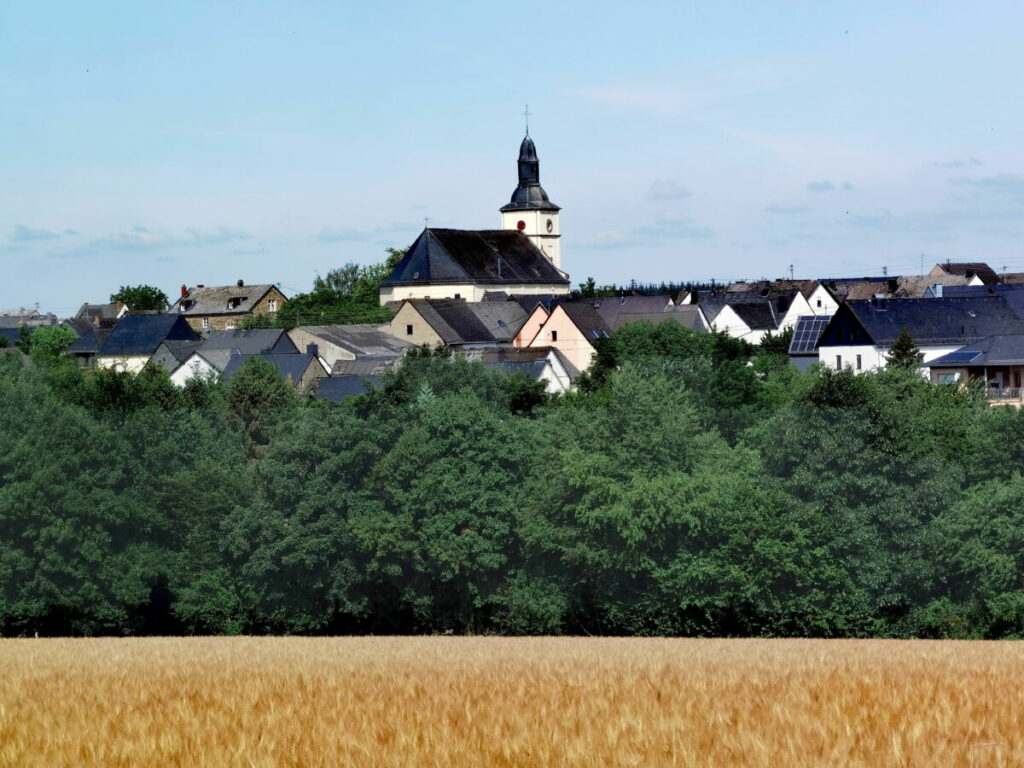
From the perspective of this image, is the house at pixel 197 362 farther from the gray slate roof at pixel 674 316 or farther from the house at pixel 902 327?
the house at pixel 902 327

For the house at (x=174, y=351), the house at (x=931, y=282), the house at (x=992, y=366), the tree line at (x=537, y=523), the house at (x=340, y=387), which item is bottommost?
the tree line at (x=537, y=523)

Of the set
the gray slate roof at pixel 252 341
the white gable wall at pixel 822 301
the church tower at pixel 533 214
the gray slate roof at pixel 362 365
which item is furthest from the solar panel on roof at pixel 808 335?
the church tower at pixel 533 214

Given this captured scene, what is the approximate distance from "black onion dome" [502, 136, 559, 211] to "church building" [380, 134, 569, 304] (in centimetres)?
12

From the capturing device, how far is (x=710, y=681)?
13797mm

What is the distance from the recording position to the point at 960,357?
8612cm

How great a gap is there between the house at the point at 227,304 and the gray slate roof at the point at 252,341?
44889 mm

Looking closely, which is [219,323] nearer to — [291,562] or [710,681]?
[291,562]

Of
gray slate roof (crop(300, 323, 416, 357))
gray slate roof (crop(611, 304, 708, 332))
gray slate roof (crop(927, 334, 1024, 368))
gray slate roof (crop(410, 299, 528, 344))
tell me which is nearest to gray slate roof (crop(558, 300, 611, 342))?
gray slate roof (crop(611, 304, 708, 332))

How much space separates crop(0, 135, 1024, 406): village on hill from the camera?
94.1m

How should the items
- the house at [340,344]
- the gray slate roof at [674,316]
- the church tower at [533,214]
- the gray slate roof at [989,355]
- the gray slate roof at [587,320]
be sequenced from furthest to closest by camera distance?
the church tower at [533,214] < the gray slate roof at [674,316] < the gray slate roof at [587,320] < the house at [340,344] < the gray slate roof at [989,355]

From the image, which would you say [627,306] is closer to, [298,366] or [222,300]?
[298,366]

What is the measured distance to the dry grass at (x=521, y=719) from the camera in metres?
8.91

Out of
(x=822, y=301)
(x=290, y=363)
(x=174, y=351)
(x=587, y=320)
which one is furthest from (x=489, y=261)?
(x=290, y=363)

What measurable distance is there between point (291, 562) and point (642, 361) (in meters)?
33.8
